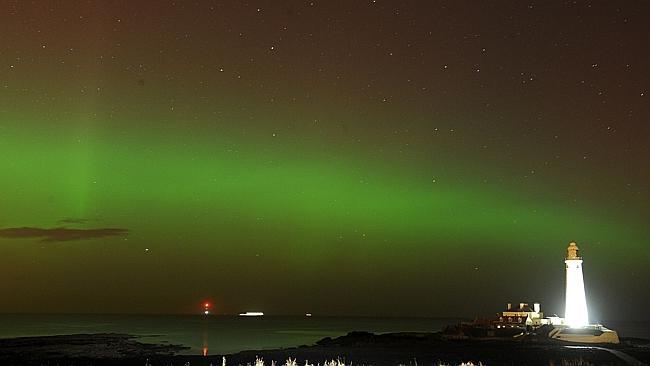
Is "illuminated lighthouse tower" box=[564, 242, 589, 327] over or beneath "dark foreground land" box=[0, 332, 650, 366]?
over

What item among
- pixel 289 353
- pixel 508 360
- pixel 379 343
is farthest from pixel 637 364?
pixel 379 343

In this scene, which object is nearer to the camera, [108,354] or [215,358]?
[215,358]

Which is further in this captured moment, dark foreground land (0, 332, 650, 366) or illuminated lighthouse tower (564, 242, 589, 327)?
illuminated lighthouse tower (564, 242, 589, 327)

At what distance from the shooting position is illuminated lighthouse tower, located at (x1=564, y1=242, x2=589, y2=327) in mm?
59375

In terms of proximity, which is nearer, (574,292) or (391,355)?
(391,355)

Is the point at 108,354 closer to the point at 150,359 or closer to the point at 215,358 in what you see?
the point at 150,359

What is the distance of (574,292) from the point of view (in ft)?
197

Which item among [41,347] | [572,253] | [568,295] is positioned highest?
[572,253]

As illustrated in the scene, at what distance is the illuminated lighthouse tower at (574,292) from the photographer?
59375 mm

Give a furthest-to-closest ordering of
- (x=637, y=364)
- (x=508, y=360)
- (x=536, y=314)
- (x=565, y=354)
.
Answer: (x=536, y=314)
(x=565, y=354)
(x=508, y=360)
(x=637, y=364)

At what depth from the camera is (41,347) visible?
56.6 metres

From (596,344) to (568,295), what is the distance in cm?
883

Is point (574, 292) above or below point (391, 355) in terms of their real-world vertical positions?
above

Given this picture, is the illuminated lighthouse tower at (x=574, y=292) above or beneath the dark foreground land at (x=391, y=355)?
above
